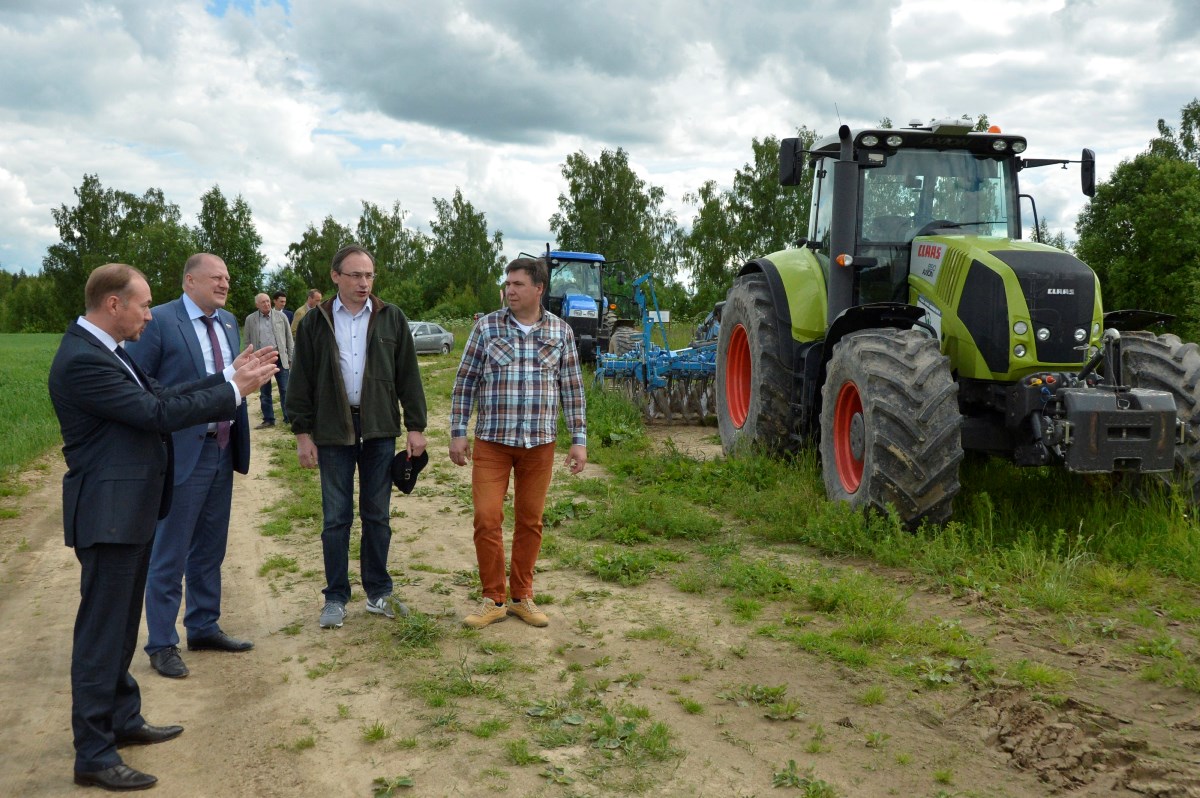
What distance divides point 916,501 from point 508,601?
2560mm

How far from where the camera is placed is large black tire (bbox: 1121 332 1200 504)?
605 cm

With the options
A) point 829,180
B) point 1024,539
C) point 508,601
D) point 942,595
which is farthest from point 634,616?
point 829,180

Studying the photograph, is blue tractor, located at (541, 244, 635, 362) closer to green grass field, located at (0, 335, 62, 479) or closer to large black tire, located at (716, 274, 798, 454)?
green grass field, located at (0, 335, 62, 479)

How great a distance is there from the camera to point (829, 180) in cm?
814

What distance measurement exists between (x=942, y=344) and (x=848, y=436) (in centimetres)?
91

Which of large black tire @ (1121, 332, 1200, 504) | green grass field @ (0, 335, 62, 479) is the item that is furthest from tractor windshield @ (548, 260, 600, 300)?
large black tire @ (1121, 332, 1200, 504)

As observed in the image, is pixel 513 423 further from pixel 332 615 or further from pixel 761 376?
pixel 761 376

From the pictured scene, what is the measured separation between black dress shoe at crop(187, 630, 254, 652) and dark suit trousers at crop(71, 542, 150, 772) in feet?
4.00

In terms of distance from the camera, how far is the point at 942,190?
7328 mm

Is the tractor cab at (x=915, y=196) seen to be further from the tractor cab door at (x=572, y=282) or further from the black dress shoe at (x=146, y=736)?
the tractor cab door at (x=572, y=282)

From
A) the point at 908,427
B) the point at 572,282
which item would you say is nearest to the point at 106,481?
the point at 908,427

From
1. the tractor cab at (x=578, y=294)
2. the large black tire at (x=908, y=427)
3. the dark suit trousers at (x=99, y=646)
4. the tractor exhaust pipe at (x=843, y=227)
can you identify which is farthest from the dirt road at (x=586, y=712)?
the tractor cab at (x=578, y=294)

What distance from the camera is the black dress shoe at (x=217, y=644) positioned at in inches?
190

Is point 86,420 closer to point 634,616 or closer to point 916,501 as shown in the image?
point 634,616
